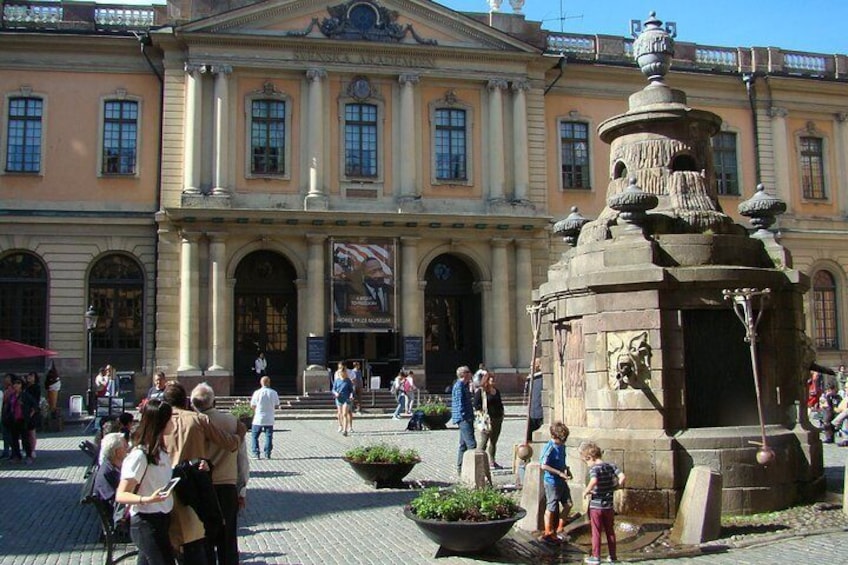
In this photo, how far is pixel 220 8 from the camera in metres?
32.9

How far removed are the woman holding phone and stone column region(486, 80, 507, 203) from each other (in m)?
27.7

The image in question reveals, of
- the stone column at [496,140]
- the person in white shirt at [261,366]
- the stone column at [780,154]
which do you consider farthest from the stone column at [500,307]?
the stone column at [780,154]

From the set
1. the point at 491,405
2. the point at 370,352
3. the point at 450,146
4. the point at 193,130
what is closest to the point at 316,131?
the point at 193,130

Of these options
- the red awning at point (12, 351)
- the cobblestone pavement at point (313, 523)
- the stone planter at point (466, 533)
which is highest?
the red awning at point (12, 351)

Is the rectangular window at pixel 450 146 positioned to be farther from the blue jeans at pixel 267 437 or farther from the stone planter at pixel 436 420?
the blue jeans at pixel 267 437

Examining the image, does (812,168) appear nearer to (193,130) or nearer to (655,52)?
(193,130)

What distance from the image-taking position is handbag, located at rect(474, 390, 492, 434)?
14.6 meters

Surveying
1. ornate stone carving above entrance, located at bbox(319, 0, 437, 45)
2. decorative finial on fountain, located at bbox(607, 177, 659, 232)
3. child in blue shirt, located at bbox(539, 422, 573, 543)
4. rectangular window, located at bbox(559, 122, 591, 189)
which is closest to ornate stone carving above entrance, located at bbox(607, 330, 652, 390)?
child in blue shirt, located at bbox(539, 422, 573, 543)

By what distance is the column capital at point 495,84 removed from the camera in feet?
111

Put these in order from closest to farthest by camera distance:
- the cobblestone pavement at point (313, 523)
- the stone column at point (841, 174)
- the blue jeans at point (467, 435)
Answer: the cobblestone pavement at point (313, 523)
the blue jeans at point (467, 435)
the stone column at point (841, 174)

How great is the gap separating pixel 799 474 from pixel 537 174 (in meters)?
24.3

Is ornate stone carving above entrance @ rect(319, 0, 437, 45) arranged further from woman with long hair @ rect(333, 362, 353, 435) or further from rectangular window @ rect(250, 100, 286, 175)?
woman with long hair @ rect(333, 362, 353, 435)

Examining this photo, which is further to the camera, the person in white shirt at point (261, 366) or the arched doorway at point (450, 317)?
the arched doorway at point (450, 317)

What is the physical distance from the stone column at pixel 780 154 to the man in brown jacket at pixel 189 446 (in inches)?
1373
